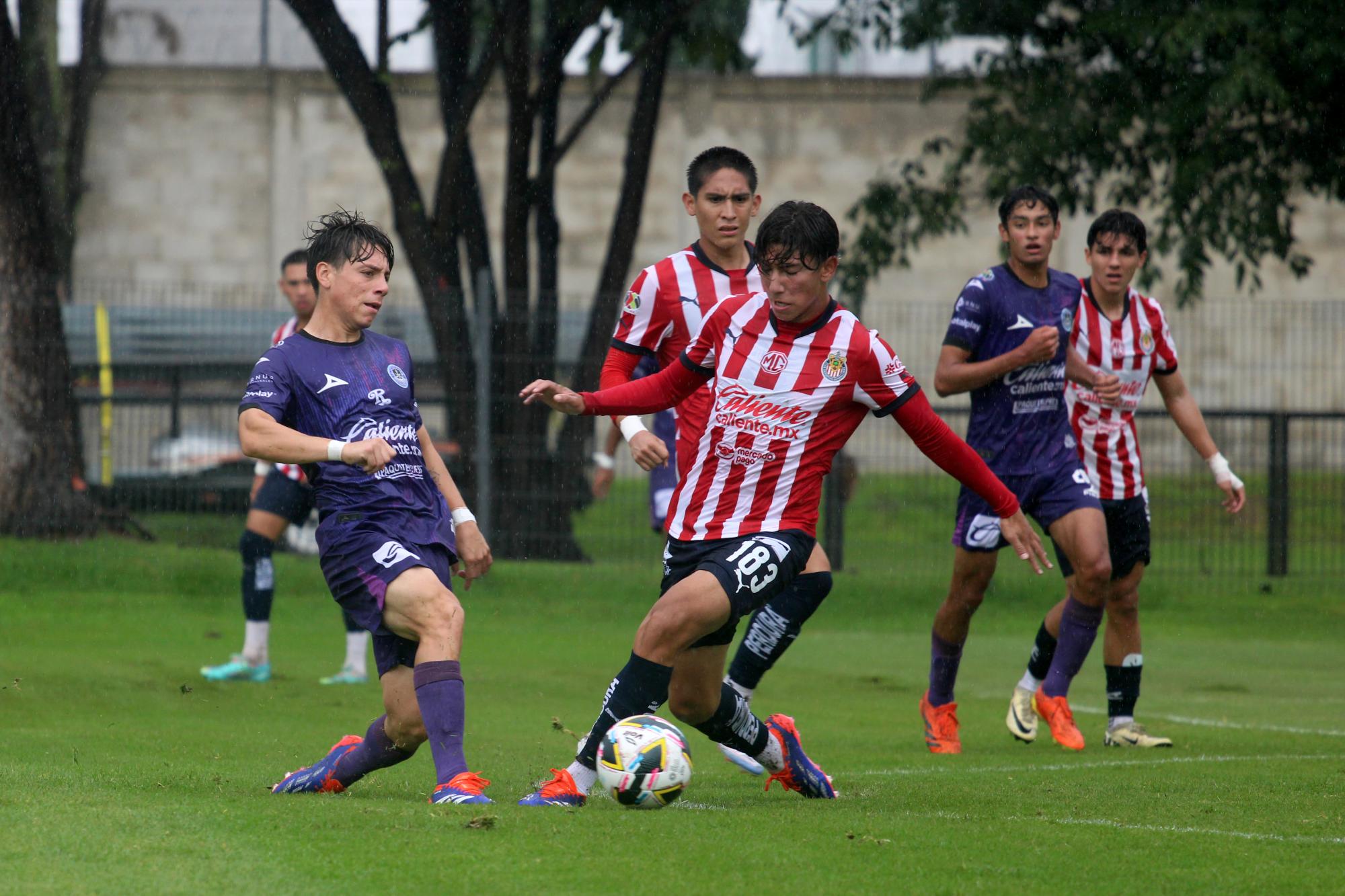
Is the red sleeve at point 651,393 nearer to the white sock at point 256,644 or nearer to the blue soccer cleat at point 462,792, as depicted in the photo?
the blue soccer cleat at point 462,792

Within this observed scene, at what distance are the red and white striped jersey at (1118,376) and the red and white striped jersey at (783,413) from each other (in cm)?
274

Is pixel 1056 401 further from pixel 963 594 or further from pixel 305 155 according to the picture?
pixel 305 155

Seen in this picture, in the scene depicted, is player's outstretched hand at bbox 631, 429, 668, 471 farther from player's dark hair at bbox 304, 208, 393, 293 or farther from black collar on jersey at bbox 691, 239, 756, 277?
player's dark hair at bbox 304, 208, 393, 293

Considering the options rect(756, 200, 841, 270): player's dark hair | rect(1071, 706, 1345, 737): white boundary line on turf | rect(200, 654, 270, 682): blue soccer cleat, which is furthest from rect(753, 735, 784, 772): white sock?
rect(200, 654, 270, 682): blue soccer cleat

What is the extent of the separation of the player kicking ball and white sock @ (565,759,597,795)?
307mm

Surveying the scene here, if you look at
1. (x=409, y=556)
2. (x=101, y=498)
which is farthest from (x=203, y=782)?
(x=101, y=498)

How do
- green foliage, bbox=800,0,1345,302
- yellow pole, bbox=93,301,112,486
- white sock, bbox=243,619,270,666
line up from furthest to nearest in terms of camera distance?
yellow pole, bbox=93,301,112,486 → green foliage, bbox=800,0,1345,302 → white sock, bbox=243,619,270,666

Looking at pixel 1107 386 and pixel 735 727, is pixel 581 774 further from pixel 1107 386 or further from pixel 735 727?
pixel 1107 386

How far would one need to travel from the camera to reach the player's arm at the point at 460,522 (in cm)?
551

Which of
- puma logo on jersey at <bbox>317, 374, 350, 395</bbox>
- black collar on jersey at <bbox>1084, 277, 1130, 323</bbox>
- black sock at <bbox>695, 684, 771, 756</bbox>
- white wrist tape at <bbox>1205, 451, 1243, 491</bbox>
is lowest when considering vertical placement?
black sock at <bbox>695, 684, 771, 756</bbox>

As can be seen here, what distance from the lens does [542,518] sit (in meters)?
13.6

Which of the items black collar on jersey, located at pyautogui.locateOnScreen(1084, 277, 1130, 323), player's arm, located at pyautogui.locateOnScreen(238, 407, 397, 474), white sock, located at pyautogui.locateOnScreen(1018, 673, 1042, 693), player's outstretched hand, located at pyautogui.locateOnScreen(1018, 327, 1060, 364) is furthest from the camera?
black collar on jersey, located at pyautogui.locateOnScreen(1084, 277, 1130, 323)

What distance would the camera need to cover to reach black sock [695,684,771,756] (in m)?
5.56

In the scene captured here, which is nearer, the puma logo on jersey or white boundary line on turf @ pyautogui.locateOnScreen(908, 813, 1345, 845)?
white boundary line on turf @ pyautogui.locateOnScreen(908, 813, 1345, 845)
